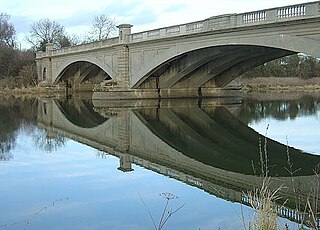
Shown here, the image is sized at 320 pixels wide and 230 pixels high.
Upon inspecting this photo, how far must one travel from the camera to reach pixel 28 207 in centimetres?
755

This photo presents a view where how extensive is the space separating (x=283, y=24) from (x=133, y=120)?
834 centimetres

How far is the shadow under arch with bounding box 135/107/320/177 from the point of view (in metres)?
10.8

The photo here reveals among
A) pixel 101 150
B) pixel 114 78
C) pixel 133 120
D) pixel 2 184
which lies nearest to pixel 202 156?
pixel 101 150

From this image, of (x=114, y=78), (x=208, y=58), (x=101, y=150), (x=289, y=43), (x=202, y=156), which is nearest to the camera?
(x=202, y=156)

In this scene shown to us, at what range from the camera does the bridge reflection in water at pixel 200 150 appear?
877cm

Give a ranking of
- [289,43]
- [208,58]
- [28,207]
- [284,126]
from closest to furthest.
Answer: [28,207]
[284,126]
[289,43]
[208,58]

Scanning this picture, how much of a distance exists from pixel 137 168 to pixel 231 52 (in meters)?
19.4

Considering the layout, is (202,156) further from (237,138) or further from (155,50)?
(155,50)

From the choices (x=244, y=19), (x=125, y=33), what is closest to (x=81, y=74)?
(x=125, y=33)

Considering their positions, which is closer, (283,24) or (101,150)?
(101,150)

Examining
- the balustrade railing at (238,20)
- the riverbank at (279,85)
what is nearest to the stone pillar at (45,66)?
the balustrade railing at (238,20)

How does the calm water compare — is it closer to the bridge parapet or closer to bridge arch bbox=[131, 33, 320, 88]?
bridge arch bbox=[131, 33, 320, 88]

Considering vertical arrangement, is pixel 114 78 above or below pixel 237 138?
above

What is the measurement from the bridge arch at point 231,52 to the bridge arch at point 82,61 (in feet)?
14.6
